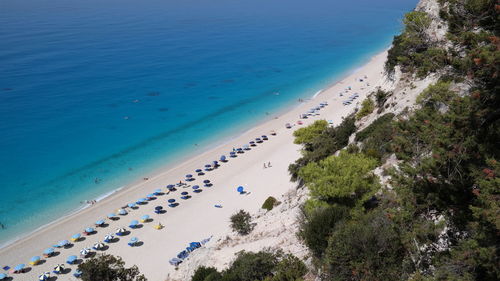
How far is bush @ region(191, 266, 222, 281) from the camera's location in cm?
1717

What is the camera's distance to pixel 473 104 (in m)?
10.0

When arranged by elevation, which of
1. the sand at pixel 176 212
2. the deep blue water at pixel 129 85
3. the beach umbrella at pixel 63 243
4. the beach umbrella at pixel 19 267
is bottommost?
the sand at pixel 176 212

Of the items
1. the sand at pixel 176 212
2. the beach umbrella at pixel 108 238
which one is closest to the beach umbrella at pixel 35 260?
the sand at pixel 176 212

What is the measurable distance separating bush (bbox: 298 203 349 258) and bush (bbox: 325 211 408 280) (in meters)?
2.03

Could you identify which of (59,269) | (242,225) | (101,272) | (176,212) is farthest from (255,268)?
(176,212)

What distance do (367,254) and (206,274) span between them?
8.99 m

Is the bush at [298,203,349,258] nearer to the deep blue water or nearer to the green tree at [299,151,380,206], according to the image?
the green tree at [299,151,380,206]

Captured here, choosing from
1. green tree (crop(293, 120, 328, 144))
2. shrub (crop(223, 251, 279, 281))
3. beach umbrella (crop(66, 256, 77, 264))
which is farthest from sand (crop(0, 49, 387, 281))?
shrub (crop(223, 251, 279, 281))

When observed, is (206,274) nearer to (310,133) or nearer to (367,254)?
(367,254)

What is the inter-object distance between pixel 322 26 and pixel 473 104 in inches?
5420

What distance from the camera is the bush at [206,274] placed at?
17.2 m

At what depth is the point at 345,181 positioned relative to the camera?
19.0 meters

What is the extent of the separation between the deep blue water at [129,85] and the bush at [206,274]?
2348cm

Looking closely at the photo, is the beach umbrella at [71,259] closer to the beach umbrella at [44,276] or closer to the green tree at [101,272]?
the beach umbrella at [44,276]
